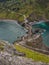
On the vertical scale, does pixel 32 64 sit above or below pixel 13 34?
above

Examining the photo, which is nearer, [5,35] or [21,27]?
[5,35]

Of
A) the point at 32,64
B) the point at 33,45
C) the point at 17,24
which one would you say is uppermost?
the point at 32,64

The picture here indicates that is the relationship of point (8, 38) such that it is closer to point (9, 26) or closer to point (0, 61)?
point (9, 26)

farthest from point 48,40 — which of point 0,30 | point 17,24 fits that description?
point 17,24

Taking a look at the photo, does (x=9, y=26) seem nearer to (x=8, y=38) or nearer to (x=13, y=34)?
(x=13, y=34)

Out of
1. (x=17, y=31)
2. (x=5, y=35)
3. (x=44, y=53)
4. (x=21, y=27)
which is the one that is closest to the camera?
(x=44, y=53)

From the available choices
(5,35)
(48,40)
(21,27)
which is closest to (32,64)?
(48,40)

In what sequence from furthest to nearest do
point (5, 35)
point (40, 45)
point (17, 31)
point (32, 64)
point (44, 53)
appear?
point (17, 31) < point (5, 35) < point (40, 45) < point (44, 53) < point (32, 64)
